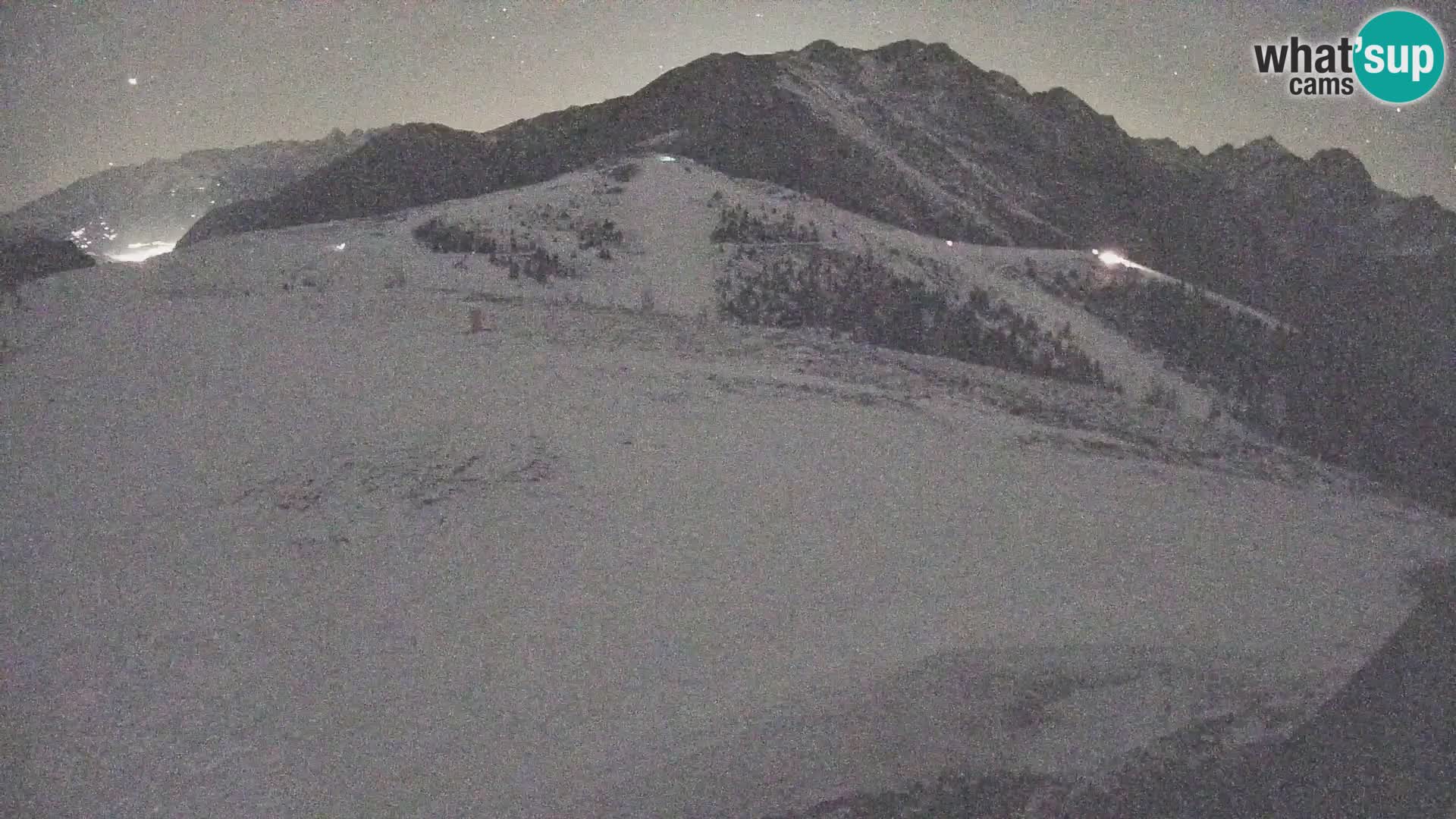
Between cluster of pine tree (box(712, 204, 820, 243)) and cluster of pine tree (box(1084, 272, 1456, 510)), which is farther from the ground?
cluster of pine tree (box(712, 204, 820, 243))

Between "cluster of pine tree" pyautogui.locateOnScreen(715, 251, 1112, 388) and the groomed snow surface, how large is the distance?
12.9 feet

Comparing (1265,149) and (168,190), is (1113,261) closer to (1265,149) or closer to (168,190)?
(1265,149)

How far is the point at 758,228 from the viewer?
22203 millimetres

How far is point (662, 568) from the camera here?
704 cm

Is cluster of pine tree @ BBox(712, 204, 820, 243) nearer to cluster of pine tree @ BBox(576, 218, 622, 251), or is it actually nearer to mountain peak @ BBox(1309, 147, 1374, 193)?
cluster of pine tree @ BBox(576, 218, 622, 251)

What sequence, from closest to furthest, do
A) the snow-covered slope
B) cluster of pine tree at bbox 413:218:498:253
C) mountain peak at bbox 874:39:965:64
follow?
the snow-covered slope < cluster of pine tree at bbox 413:218:498:253 < mountain peak at bbox 874:39:965:64

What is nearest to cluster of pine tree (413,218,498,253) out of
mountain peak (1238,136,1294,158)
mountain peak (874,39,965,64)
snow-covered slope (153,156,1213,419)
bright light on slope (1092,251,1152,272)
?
snow-covered slope (153,156,1213,419)

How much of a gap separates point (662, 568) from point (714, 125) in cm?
3259

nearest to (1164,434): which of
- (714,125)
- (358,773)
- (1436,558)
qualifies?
(1436,558)

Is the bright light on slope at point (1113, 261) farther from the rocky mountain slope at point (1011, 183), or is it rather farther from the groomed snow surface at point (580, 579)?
the groomed snow surface at point (580, 579)

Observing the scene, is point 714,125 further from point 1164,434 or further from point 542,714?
point 542,714

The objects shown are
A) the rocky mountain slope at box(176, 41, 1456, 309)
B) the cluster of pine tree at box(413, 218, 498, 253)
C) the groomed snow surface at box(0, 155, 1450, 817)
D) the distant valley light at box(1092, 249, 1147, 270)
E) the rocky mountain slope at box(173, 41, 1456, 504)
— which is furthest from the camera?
the rocky mountain slope at box(176, 41, 1456, 309)

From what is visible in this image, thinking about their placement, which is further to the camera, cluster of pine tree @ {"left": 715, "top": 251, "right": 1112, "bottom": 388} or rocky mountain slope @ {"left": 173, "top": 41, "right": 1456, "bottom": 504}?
rocky mountain slope @ {"left": 173, "top": 41, "right": 1456, "bottom": 504}

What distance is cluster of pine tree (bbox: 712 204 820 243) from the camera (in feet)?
70.0
